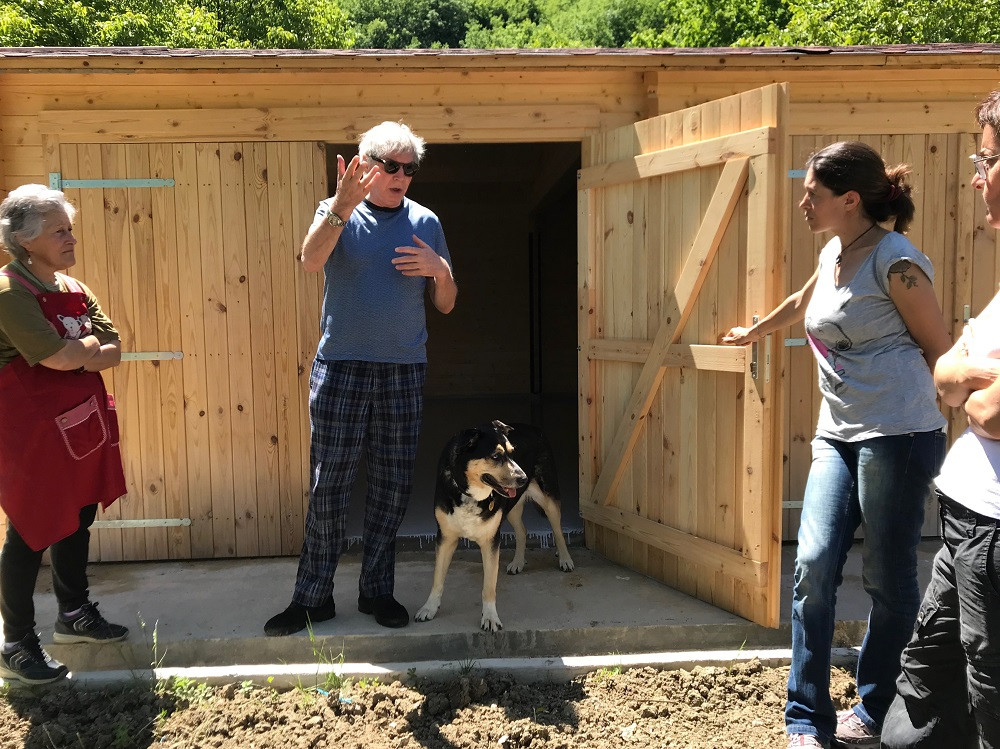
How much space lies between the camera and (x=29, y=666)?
311cm

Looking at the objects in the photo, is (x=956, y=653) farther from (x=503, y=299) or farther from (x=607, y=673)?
(x=503, y=299)

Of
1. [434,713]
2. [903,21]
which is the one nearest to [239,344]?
[434,713]

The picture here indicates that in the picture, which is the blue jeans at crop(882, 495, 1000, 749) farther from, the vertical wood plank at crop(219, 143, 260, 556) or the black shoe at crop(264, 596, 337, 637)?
the vertical wood plank at crop(219, 143, 260, 556)

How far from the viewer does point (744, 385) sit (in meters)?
3.46

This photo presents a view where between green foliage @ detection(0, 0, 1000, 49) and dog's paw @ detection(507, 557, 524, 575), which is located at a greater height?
green foliage @ detection(0, 0, 1000, 49)

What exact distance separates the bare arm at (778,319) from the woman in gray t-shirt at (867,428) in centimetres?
29

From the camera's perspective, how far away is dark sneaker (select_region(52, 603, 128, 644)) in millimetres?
3330

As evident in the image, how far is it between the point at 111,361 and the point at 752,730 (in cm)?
292

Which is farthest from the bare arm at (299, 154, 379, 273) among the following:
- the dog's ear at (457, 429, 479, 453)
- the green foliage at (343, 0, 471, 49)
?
the green foliage at (343, 0, 471, 49)

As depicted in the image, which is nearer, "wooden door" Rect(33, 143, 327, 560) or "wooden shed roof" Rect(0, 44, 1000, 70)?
"wooden shed roof" Rect(0, 44, 1000, 70)

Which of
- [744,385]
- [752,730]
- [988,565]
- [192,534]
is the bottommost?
[752,730]

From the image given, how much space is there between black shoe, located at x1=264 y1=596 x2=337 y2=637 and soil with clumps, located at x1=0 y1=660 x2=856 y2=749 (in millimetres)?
286

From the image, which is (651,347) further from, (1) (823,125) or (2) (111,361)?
(2) (111,361)

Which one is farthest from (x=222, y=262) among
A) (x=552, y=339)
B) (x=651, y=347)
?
(x=552, y=339)
